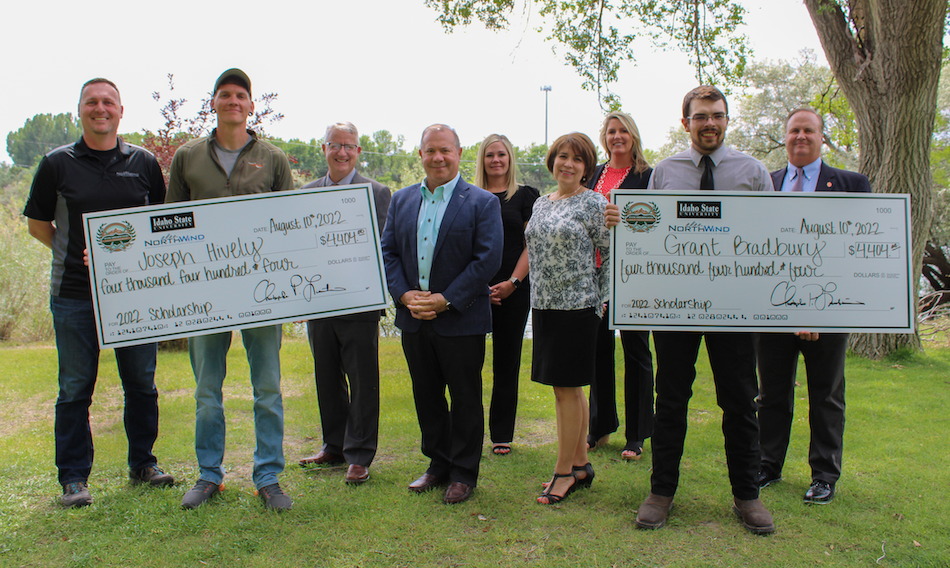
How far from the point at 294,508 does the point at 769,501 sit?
283 centimetres

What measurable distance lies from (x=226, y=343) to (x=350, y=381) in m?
0.89

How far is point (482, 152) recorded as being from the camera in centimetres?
480

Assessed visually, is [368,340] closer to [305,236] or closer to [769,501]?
[305,236]

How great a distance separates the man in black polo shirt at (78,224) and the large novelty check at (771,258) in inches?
121

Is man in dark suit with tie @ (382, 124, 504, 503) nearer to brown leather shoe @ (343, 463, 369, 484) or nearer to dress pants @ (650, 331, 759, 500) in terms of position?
brown leather shoe @ (343, 463, 369, 484)

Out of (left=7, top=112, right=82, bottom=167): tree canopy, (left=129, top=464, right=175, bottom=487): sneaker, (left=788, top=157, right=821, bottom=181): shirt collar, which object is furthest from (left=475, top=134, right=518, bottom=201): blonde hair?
(left=7, top=112, right=82, bottom=167): tree canopy

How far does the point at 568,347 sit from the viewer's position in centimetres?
359

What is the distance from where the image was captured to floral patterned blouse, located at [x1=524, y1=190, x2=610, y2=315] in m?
3.59

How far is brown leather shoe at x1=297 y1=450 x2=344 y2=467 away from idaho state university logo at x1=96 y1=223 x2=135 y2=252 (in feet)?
6.27

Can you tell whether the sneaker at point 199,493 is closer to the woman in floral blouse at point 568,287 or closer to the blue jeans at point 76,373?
the blue jeans at point 76,373

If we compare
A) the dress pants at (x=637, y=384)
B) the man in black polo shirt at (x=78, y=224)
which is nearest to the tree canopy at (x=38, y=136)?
the man in black polo shirt at (x=78, y=224)

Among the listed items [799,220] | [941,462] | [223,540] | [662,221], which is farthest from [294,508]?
[941,462]
